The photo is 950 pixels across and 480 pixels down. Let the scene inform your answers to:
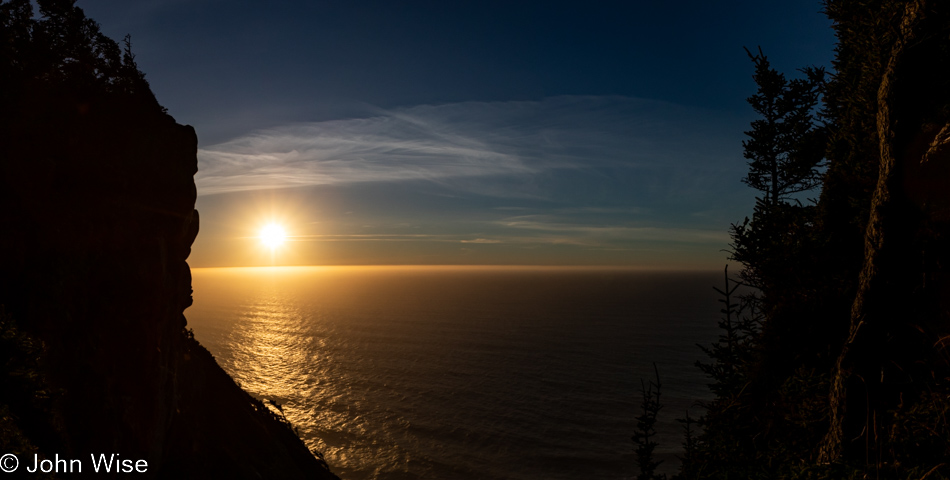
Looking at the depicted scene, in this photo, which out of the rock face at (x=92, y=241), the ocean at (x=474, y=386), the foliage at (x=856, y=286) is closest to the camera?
the foliage at (x=856, y=286)

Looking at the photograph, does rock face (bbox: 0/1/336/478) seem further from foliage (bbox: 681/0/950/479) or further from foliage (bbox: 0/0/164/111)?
foliage (bbox: 681/0/950/479)

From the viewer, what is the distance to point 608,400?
57469 mm

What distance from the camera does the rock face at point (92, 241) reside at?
10513mm

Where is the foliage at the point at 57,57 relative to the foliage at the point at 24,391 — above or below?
above

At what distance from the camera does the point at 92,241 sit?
39.4 feet

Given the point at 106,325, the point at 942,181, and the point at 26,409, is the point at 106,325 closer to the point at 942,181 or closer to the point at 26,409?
the point at 26,409

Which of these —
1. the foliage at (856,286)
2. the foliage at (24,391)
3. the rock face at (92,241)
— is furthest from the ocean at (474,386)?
the foliage at (24,391)

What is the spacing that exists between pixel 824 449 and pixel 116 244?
18373 millimetres

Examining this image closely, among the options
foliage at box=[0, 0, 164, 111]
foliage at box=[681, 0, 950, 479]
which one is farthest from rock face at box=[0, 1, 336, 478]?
foliage at box=[681, 0, 950, 479]

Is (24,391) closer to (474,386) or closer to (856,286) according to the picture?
(856,286)

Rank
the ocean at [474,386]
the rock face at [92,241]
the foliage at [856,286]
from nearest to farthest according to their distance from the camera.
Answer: the foliage at [856,286]
the rock face at [92,241]
the ocean at [474,386]

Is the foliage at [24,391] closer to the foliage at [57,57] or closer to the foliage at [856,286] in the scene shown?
the foliage at [57,57]

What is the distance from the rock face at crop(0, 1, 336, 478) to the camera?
1051cm

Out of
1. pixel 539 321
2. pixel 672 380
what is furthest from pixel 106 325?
pixel 539 321
